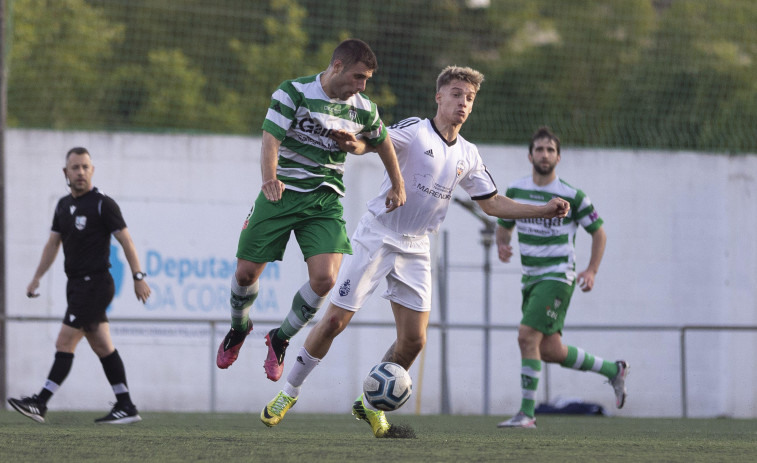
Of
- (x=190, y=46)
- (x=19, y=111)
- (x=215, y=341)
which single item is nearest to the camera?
(x=215, y=341)

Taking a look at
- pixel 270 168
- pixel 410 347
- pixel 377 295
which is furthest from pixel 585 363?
pixel 377 295

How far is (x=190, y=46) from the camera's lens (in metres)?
25.3

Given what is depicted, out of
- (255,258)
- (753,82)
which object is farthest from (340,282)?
(753,82)

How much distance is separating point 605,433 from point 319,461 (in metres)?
3.69

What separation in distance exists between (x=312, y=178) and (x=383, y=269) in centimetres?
72

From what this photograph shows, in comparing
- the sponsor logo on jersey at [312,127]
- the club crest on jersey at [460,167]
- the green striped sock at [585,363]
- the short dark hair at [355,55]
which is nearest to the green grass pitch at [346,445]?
the green striped sock at [585,363]

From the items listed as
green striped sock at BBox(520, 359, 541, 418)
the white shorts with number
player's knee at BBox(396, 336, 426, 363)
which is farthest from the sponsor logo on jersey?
green striped sock at BBox(520, 359, 541, 418)

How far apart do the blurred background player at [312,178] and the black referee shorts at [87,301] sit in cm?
189

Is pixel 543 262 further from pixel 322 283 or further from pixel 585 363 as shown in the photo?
pixel 322 283

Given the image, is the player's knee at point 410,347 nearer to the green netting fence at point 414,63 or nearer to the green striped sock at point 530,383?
the green striped sock at point 530,383

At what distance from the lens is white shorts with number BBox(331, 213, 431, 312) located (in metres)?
7.21

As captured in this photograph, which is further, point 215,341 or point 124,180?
point 124,180

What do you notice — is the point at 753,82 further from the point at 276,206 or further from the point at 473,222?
the point at 276,206

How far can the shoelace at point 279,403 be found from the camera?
7179mm
